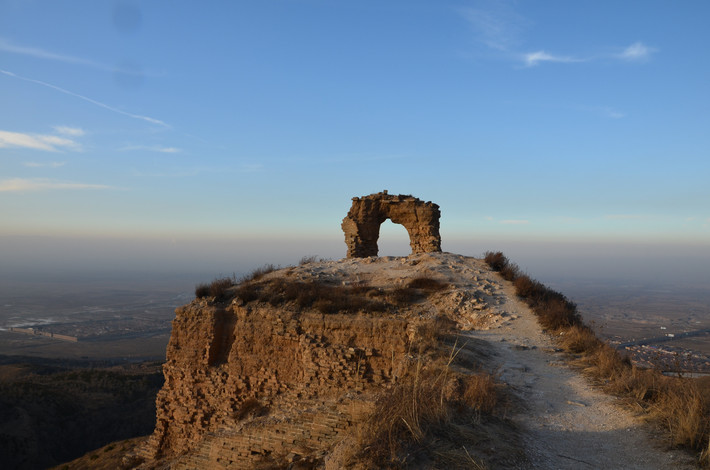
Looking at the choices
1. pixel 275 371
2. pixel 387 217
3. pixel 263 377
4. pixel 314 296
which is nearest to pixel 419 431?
pixel 275 371

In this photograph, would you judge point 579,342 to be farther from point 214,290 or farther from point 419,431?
point 214,290

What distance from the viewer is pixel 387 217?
1942cm

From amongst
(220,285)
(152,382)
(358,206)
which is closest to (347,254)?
(358,206)

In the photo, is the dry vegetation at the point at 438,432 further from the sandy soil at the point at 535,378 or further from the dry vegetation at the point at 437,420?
the sandy soil at the point at 535,378

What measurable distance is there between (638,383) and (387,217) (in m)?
14.1

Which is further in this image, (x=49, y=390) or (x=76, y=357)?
(x=76, y=357)

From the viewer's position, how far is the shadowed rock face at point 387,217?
18.1 metres

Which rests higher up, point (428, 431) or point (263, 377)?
point (428, 431)

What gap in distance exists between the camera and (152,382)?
27094mm

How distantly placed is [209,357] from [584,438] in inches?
313

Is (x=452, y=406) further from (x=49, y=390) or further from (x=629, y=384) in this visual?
(x=49, y=390)

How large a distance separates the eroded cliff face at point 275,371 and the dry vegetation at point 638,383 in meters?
1.72

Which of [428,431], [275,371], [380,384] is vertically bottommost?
[275,371]

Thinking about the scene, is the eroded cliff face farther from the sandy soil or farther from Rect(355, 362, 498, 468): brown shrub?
Rect(355, 362, 498, 468): brown shrub
